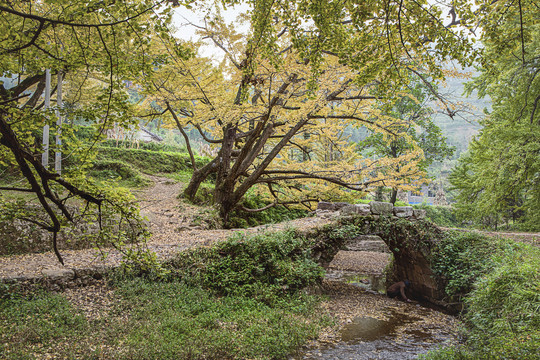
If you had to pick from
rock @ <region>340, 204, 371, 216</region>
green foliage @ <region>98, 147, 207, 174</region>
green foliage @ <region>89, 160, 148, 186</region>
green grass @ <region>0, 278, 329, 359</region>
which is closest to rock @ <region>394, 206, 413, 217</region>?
rock @ <region>340, 204, 371, 216</region>

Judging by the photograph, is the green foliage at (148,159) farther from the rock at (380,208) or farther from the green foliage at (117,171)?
the rock at (380,208)

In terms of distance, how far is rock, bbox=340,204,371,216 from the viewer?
841cm

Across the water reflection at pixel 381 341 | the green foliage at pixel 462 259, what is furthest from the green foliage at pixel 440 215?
the water reflection at pixel 381 341

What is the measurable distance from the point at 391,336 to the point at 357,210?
333cm

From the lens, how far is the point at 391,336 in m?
5.74

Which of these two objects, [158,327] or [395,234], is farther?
[395,234]

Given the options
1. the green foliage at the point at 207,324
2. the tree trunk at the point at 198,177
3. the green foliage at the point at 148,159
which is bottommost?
the green foliage at the point at 207,324

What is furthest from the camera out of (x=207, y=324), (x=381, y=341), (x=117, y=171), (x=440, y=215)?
(x=440, y=215)

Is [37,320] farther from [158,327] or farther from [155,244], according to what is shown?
[155,244]

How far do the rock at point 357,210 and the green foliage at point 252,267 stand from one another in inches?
75.0

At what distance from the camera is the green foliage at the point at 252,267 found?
6051mm

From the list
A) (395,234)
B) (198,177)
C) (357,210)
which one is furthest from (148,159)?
(395,234)

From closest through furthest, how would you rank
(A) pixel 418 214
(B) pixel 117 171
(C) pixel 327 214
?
(A) pixel 418 214 < (C) pixel 327 214 < (B) pixel 117 171

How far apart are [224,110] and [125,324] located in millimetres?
5174
